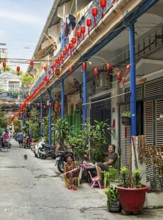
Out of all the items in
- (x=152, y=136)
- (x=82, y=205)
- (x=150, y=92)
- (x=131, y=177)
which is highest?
(x=150, y=92)

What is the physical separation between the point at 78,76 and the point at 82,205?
37.1 feet

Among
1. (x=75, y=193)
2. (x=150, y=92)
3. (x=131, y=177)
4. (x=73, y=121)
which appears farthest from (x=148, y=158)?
(x=73, y=121)

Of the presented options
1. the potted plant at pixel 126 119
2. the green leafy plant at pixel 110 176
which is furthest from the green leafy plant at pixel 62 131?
the potted plant at pixel 126 119

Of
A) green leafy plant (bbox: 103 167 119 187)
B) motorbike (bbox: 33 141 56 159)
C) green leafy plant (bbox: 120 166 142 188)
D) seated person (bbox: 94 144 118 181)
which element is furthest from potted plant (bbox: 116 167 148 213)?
motorbike (bbox: 33 141 56 159)

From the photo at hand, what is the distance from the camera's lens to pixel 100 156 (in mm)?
12875

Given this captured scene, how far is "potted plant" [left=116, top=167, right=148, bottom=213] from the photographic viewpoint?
734cm

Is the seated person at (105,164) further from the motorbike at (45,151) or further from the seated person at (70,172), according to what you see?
the motorbike at (45,151)

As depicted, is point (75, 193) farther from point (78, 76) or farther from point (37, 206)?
point (78, 76)

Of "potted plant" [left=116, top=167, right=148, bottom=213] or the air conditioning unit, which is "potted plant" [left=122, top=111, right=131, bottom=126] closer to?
"potted plant" [left=116, top=167, right=148, bottom=213]

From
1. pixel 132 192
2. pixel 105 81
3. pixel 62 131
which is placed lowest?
pixel 132 192

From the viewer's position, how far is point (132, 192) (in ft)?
24.0

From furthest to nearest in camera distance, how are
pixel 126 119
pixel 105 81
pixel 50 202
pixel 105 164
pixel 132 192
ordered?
pixel 105 81, pixel 105 164, pixel 126 119, pixel 50 202, pixel 132 192

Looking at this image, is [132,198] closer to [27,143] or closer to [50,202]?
[50,202]

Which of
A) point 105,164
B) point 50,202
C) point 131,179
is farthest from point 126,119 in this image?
point 50,202
